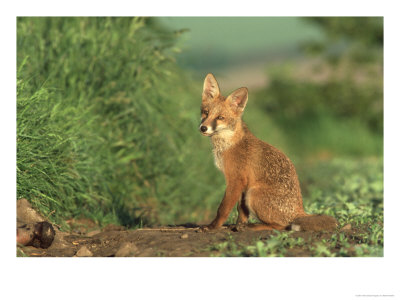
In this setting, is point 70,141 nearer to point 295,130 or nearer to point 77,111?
point 77,111

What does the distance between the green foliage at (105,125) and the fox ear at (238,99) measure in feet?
6.25

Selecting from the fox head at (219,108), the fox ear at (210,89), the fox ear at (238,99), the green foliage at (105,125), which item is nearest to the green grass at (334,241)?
the fox head at (219,108)

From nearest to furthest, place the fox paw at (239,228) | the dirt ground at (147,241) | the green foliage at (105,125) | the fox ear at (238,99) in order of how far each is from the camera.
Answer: the dirt ground at (147,241), the fox paw at (239,228), the fox ear at (238,99), the green foliage at (105,125)

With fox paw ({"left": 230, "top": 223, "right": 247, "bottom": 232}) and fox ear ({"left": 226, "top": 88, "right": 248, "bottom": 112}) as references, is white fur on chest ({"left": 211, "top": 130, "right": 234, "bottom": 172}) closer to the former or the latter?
fox ear ({"left": 226, "top": 88, "right": 248, "bottom": 112})

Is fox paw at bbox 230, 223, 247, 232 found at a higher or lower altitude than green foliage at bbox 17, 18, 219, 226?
lower

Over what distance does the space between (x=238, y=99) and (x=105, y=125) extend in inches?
111

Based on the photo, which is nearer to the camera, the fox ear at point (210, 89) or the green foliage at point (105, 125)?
the fox ear at point (210, 89)

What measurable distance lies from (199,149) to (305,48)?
13525 millimetres

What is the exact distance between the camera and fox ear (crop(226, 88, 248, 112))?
5.17 m

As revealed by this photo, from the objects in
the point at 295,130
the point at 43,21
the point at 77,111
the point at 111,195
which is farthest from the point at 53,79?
the point at 295,130

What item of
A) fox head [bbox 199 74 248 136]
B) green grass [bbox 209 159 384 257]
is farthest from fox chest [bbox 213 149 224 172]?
green grass [bbox 209 159 384 257]

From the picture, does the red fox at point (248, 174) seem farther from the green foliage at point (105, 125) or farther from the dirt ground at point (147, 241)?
the green foliage at point (105, 125)

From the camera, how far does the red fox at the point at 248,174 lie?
4898mm

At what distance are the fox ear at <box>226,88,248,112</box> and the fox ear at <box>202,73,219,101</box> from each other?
0.18 meters
